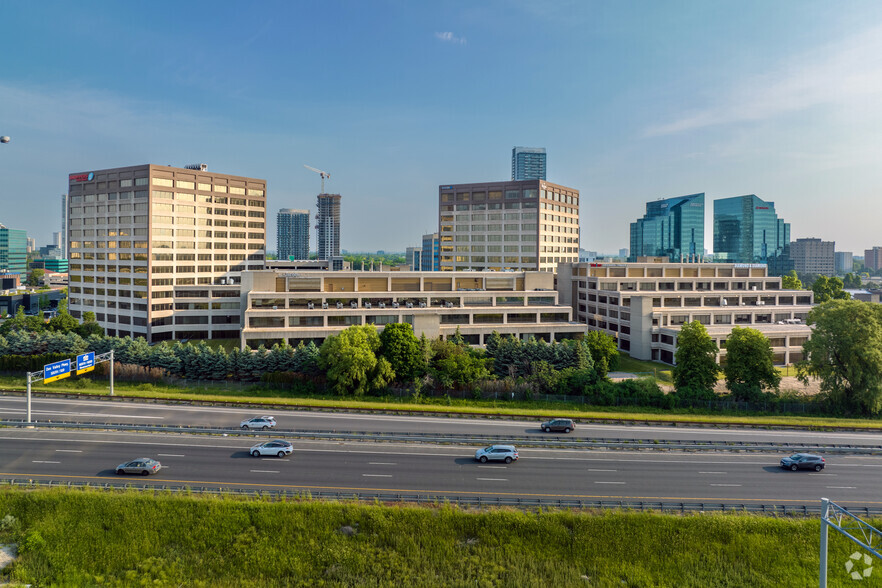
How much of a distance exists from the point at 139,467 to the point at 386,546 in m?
20.0

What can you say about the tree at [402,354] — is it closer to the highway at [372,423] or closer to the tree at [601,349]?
the highway at [372,423]

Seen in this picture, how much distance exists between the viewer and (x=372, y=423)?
52.4 m

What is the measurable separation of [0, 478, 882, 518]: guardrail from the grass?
1951 centimetres

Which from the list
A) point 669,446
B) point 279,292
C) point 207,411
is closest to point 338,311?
point 279,292

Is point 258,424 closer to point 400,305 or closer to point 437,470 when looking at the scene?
point 437,470

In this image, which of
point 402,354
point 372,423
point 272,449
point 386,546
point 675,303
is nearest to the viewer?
point 386,546

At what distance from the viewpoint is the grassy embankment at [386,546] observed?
105 feet

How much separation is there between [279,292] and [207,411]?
29.9 meters

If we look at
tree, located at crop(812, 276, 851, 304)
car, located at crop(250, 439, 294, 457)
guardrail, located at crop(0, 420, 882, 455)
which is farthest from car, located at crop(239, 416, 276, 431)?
tree, located at crop(812, 276, 851, 304)

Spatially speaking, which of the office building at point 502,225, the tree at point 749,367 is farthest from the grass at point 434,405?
the office building at point 502,225

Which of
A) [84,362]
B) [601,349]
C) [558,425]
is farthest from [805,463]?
[84,362]

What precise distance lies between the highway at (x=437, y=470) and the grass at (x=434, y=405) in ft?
33.8

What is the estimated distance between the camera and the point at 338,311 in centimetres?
8069

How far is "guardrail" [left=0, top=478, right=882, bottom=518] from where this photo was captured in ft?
112
